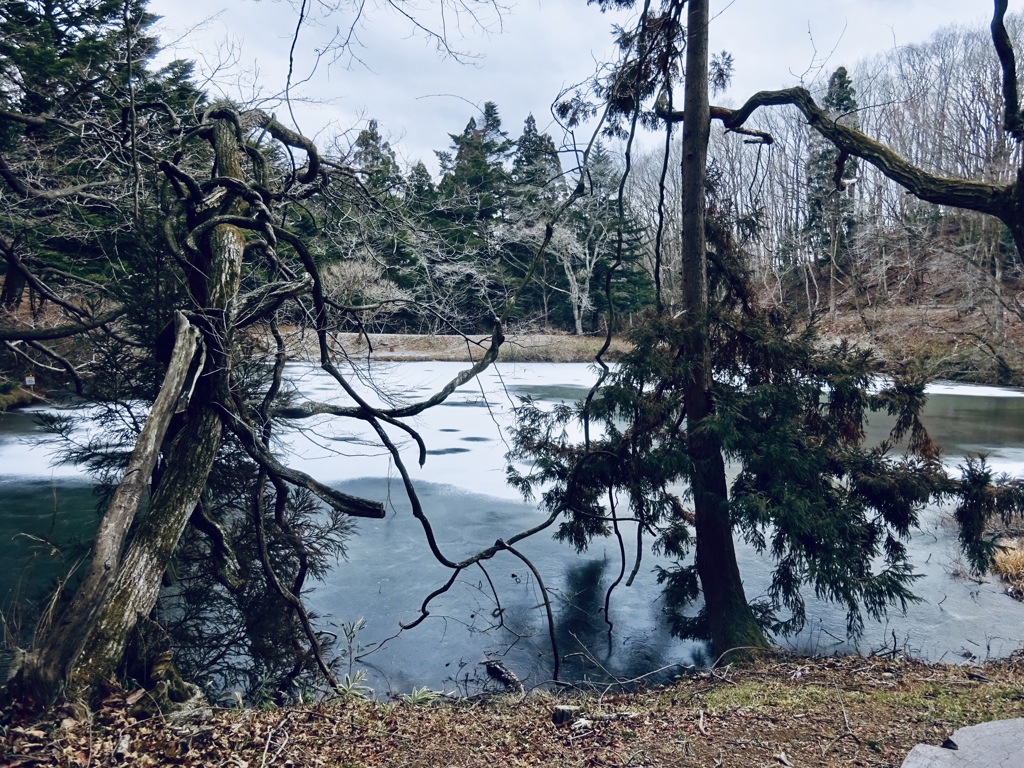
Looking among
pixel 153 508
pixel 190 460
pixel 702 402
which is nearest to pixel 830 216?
pixel 702 402

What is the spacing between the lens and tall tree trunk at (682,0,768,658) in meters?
6.91

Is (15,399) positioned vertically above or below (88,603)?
below

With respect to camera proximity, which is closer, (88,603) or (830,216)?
(88,603)

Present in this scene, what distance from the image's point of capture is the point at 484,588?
8.88 m

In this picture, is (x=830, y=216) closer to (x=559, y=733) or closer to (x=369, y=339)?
(x=369, y=339)

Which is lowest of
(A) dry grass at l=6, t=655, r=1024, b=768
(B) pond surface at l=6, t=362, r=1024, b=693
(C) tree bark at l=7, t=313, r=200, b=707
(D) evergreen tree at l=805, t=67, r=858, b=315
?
(B) pond surface at l=6, t=362, r=1024, b=693

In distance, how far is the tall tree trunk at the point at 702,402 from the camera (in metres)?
6.91

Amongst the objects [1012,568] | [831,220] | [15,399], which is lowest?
Answer: [1012,568]

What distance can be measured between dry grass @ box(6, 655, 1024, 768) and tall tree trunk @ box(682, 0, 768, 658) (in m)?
2.39

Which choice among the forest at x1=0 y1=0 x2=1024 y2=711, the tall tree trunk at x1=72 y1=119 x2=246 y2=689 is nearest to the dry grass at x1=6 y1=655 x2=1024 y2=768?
the tall tree trunk at x1=72 y1=119 x2=246 y2=689

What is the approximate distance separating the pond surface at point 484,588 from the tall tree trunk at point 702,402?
66 centimetres

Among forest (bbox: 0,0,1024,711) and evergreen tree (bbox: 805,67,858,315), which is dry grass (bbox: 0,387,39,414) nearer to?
forest (bbox: 0,0,1024,711)

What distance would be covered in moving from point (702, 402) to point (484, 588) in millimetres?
3634

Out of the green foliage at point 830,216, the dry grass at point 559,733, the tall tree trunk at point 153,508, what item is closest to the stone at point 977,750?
the dry grass at point 559,733
